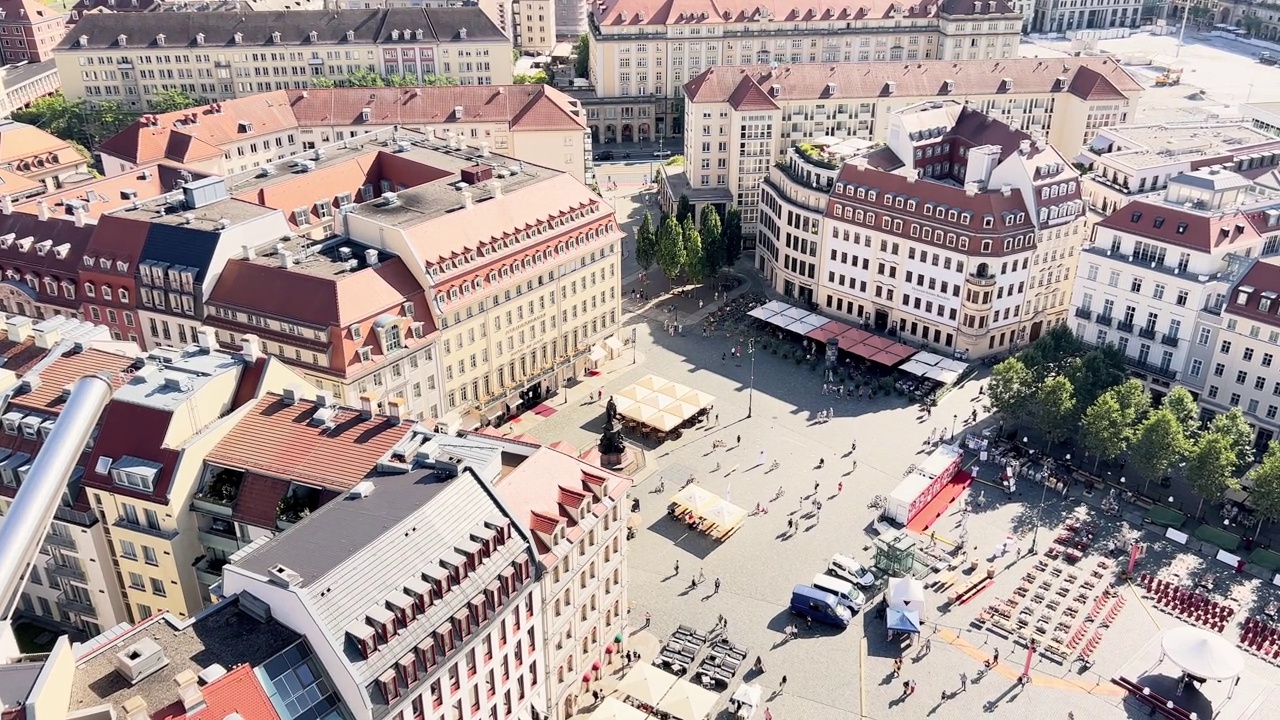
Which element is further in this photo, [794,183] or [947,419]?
[794,183]

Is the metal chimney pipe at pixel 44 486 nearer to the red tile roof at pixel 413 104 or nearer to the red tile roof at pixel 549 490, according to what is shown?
the red tile roof at pixel 549 490

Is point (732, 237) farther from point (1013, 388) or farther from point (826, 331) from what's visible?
point (1013, 388)

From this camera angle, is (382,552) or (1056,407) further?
(1056,407)

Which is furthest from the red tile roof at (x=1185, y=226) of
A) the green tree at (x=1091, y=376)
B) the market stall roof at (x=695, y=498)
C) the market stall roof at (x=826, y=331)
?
the market stall roof at (x=695, y=498)

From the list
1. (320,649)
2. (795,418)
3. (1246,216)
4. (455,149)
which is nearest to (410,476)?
(320,649)

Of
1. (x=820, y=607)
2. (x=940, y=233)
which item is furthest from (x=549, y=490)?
(x=940, y=233)

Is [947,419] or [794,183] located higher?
[794,183]

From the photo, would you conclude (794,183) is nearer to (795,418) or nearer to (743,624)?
(795,418)
